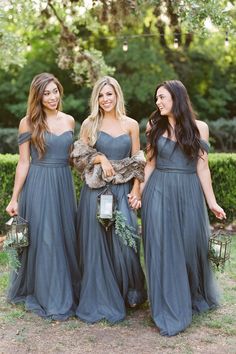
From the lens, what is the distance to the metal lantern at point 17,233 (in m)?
4.59

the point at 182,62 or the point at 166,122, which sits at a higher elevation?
the point at 182,62

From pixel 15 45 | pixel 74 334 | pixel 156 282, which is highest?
pixel 15 45

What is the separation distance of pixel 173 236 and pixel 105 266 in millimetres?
633

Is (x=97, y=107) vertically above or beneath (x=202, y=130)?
above

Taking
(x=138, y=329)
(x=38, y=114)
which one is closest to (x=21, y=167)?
(x=38, y=114)

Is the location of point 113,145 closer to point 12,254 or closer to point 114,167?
point 114,167

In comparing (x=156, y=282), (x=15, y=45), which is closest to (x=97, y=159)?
(x=156, y=282)

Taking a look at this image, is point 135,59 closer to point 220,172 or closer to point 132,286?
→ point 220,172

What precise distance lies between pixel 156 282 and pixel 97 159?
1085mm

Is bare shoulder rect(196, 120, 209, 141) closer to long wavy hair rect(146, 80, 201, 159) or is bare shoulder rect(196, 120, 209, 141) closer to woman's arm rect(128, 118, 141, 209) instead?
long wavy hair rect(146, 80, 201, 159)

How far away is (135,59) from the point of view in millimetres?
15656

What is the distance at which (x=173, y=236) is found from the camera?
4383 millimetres

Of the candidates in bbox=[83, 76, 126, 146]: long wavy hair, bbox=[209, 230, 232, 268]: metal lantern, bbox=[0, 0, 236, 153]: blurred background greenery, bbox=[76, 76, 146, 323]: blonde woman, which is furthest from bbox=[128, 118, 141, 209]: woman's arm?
bbox=[0, 0, 236, 153]: blurred background greenery

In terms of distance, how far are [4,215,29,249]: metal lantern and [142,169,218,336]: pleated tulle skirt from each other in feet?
3.30
